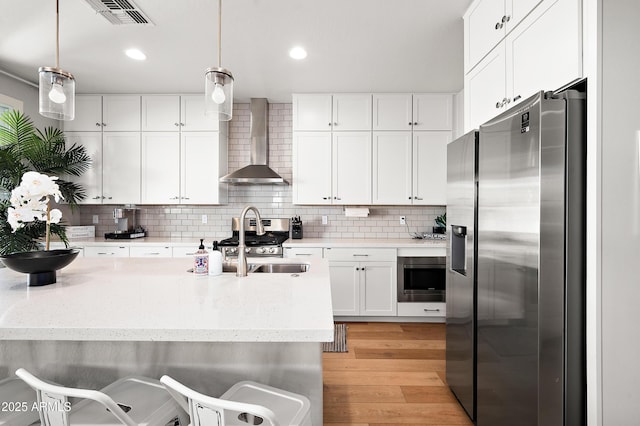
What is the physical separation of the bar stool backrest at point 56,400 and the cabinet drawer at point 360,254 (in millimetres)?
2837

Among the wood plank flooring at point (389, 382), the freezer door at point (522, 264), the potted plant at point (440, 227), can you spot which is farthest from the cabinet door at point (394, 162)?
the freezer door at point (522, 264)

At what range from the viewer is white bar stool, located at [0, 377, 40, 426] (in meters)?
1.16

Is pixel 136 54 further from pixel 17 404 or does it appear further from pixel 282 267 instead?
pixel 17 404

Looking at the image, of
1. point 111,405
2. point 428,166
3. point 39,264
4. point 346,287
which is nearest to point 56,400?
point 111,405

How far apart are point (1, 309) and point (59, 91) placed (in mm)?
1045

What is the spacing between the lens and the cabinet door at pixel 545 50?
129 centimetres

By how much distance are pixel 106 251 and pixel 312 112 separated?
288 cm

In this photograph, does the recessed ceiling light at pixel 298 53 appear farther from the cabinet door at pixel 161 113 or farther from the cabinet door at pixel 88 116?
the cabinet door at pixel 88 116

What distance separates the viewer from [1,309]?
126cm

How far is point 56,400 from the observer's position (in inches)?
38.5

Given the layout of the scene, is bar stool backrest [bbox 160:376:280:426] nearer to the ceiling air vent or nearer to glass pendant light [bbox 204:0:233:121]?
glass pendant light [bbox 204:0:233:121]

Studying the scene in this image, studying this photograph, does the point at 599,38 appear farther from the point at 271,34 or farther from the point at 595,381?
the point at 271,34

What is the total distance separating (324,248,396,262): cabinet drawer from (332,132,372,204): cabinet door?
608mm

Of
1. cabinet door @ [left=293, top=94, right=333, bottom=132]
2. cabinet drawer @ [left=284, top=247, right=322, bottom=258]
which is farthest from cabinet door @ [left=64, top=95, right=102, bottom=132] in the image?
cabinet drawer @ [left=284, top=247, right=322, bottom=258]
